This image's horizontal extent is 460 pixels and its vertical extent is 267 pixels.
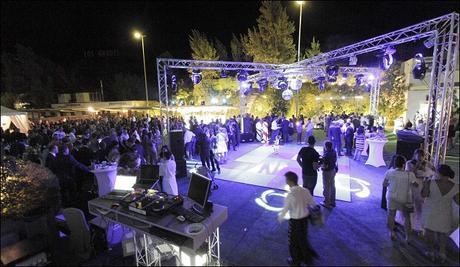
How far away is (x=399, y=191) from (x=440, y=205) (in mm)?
565

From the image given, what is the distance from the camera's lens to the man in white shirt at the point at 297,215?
345cm

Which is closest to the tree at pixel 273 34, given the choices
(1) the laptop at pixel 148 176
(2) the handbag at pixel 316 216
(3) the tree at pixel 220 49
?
(3) the tree at pixel 220 49

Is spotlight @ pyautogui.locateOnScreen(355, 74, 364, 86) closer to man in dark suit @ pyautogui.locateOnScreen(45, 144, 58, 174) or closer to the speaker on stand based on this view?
the speaker on stand

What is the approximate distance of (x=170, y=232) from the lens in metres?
3.34

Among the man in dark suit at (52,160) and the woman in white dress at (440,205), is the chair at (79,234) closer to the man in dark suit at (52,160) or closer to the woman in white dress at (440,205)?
the man in dark suit at (52,160)

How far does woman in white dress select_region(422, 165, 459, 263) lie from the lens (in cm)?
356

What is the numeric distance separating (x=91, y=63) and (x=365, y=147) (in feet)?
170

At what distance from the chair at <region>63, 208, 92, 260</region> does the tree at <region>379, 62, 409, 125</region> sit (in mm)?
21674

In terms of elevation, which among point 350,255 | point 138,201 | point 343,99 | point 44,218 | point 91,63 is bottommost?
point 350,255

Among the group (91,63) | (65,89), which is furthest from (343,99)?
(91,63)

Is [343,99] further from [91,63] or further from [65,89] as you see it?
[91,63]

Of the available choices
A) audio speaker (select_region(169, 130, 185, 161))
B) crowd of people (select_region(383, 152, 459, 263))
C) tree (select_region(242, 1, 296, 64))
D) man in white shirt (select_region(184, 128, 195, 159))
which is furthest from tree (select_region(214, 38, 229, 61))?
crowd of people (select_region(383, 152, 459, 263))

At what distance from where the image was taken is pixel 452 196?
354 centimetres

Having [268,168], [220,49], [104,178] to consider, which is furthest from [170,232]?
[220,49]
